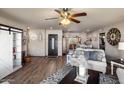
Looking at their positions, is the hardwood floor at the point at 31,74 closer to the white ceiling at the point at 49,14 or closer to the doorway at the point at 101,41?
the white ceiling at the point at 49,14

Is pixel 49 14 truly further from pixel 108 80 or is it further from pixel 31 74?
pixel 108 80

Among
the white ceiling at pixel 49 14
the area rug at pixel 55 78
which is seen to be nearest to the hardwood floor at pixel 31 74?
the area rug at pixel 55 78

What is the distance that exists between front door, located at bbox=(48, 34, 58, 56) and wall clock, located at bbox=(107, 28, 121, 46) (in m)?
2.88

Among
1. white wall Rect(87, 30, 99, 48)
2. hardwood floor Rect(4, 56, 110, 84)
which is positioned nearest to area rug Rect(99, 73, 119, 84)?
hardwood floor Rect(4, 56, 110, 84)

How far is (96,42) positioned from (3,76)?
4.79 metres

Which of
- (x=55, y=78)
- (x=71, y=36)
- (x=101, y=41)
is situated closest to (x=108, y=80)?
(x=55, y=78)

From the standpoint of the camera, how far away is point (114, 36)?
4320mm

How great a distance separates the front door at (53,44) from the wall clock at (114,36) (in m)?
2.88

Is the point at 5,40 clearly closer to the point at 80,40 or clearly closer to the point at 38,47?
the point at 38,47

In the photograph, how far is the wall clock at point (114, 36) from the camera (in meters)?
4.08

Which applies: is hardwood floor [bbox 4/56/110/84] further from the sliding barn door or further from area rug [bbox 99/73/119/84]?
area rug [bbox 99/73/119/84]

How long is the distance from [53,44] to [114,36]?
3406mm

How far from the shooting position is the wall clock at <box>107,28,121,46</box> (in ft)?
13.4
